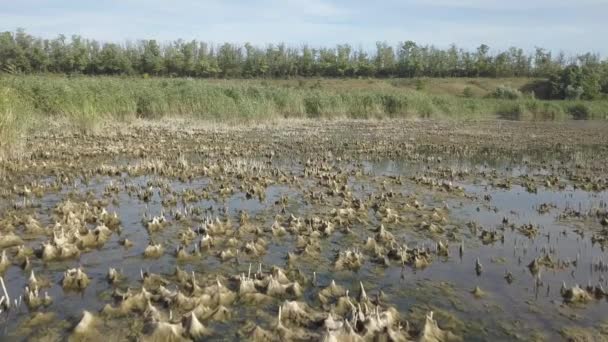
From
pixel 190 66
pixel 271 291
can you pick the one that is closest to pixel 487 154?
pixel 271 291

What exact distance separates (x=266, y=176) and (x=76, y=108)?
1164 cm

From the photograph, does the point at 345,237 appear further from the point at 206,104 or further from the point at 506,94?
the point at 506,94

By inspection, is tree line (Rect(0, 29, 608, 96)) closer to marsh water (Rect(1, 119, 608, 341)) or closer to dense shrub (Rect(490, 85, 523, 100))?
dense shrub (Rect(490, 85, 523, 100))

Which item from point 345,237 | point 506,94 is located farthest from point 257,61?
point 345,237

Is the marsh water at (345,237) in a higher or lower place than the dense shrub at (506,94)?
lower

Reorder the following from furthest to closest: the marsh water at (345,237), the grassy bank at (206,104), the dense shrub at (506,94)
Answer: the dense shrub at (506,94) < the grassy bank at (206,104) < the marsh water at (345,237)

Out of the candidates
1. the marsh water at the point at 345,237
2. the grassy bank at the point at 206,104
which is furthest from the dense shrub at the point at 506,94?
the marsh water at the point at 345,237

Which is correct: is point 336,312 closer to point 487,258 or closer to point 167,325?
point 167,325

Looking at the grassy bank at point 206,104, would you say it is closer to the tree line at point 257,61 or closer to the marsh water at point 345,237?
the marsh water at point 345,237

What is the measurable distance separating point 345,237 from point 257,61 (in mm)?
79731

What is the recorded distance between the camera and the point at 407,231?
8320 millimetres

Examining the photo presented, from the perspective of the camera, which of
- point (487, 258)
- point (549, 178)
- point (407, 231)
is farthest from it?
point (549, 178)

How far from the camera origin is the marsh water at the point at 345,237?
5160mm

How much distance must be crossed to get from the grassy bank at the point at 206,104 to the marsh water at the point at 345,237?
5.16 metres
